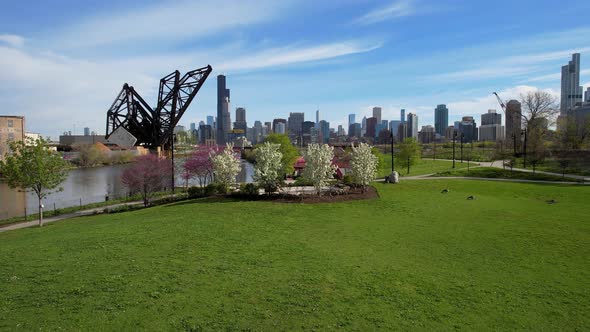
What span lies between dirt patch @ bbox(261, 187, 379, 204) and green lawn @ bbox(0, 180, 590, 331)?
3.51 metres

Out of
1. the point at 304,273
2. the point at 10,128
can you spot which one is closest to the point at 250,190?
the point at 304,273

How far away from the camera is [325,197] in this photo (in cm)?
2088

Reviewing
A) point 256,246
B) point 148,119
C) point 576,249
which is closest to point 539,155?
point 576,249

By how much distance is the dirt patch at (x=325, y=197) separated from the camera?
20.1m

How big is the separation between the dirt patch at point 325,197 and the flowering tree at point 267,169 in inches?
38.1

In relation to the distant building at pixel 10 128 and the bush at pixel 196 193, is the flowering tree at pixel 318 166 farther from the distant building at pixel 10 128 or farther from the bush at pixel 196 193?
the distant building at pixel 10 128

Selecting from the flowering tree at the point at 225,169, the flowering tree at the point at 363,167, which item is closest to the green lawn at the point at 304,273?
the flowering tree at the point at 363,167

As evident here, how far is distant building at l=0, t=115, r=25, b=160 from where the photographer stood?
197 feet

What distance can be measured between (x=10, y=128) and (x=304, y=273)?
234 feet

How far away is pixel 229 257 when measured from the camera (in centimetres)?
1039

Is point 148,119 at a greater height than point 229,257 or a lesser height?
greater

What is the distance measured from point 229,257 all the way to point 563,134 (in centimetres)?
5810

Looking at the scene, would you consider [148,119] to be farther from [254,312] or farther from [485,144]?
[485,144]

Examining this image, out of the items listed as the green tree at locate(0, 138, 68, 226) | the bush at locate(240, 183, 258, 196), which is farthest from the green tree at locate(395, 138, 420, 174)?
the green tree at locate(0, 138, 68, 226)
